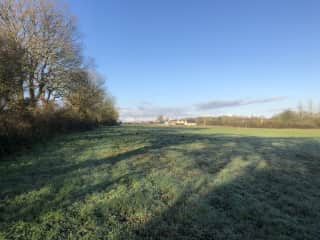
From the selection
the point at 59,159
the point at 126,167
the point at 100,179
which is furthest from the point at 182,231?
the point at 59,159

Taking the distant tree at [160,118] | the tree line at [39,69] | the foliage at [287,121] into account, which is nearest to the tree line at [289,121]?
the foliage at [287,121]

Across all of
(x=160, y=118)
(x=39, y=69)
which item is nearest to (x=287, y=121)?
(x=39, y=69)

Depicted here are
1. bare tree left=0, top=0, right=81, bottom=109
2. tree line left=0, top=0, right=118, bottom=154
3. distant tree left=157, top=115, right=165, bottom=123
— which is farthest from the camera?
distant tree left=157, top=115, right=165, bottom=123

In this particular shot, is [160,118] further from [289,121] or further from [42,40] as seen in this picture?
[42,40]

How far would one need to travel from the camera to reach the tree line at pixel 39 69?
10000mm

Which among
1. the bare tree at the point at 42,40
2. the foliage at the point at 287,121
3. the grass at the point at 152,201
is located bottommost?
the grass at the point at 152,201

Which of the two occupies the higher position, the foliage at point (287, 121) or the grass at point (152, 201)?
the foliage at point (287, 121)

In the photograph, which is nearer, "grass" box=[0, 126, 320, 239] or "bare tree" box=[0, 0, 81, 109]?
"grass" box=[0, 126, 320, 239]

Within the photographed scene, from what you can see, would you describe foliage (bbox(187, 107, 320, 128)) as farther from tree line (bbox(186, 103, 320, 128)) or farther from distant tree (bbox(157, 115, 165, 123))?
distant tree (bbox(157, 115, 165, 123))

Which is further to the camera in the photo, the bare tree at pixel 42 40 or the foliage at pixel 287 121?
the foliage at pixel 287 121

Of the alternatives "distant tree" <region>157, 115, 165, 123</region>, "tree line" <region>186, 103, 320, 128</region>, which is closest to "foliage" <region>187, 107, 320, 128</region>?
"tree line" <region>186, 103, 320, 128</region>

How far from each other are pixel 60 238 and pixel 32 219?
75 cm

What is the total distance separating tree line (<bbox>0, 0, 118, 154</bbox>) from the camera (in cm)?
1000

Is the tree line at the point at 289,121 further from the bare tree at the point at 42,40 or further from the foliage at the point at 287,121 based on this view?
the bare tree at the point at 42,40
